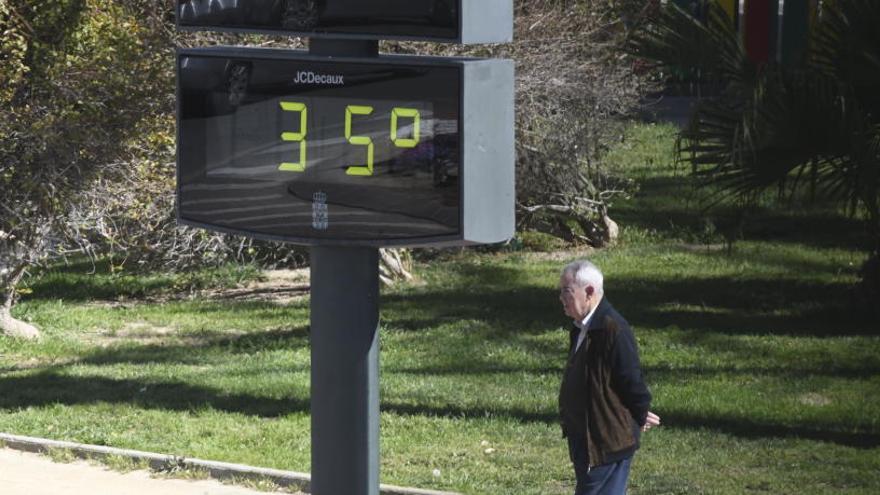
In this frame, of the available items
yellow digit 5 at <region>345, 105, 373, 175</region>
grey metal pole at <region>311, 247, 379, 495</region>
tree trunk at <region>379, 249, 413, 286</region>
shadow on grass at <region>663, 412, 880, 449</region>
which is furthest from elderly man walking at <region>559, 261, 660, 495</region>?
tree trunk at <region>379, 249, 413, 286</region>

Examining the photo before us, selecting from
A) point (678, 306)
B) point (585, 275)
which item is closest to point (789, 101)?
point (678, 306)

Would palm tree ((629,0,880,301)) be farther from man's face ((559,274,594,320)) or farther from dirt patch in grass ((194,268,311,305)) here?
dirt patch in grass ((194,268,311,305))

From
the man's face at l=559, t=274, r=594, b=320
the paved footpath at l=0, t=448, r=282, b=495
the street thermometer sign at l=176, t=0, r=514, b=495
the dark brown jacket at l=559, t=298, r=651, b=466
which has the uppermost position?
the street thermometer sign at l=176, t=0, r=514, b=495

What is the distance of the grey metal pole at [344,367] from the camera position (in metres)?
6.43

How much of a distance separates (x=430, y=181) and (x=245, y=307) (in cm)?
1009

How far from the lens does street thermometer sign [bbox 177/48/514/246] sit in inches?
229

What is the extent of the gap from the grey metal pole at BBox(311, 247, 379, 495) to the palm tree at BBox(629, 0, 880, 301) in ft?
17.3

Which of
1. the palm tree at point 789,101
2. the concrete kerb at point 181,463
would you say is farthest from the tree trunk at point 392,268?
the concrete kerb at point 181,463

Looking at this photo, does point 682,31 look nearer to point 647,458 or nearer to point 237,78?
point 647,458

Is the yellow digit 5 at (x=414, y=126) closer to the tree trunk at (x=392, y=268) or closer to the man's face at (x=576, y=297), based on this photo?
the man's face at (x=576, y=297)

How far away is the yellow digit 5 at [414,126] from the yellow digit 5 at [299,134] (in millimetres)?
395

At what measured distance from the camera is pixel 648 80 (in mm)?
19078

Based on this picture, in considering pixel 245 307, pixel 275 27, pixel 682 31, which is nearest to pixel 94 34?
pixel 245 307

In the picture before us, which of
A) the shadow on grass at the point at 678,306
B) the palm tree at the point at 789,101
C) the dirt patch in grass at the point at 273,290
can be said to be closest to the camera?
the palm tree at the point at 789,101
